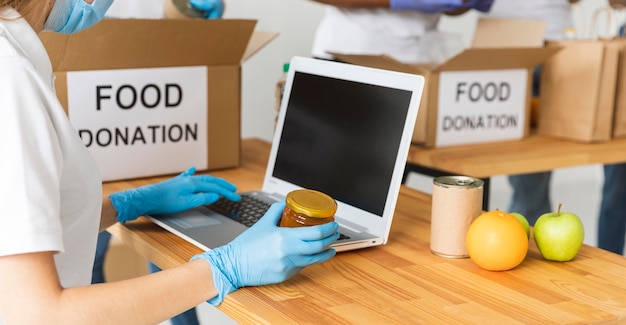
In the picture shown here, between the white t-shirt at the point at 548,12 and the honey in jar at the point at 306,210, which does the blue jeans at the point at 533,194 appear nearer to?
the white t-shirt at the point at 548,12

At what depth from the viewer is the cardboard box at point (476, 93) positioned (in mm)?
1945

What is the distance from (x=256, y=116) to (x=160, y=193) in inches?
82.8

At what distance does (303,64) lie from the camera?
143 cm

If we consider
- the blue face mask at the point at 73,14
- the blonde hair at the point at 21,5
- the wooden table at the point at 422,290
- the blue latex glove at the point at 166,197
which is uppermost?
the blonde hair at the point at 21,5

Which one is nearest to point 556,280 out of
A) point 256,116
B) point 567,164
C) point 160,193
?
point 160,193

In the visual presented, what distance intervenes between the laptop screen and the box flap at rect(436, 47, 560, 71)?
64 centimetres

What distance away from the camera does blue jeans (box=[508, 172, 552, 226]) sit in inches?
105

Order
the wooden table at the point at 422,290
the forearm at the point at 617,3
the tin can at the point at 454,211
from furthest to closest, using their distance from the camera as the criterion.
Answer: the forearm at the point at 617,3 → the tin can at the point at 454,211 → the wooden table at the point at 422,290

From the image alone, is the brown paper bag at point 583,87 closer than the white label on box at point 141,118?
No

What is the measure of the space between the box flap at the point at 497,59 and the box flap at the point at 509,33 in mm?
132

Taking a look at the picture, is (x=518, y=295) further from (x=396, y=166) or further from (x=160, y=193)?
(x=160, y=193)

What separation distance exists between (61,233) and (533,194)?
82.9 inches

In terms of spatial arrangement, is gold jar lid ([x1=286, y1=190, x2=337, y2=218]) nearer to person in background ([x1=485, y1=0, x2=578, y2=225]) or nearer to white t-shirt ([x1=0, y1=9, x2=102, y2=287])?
white t-shirt ([x1=0, y1=9, x2=102, y2=287])

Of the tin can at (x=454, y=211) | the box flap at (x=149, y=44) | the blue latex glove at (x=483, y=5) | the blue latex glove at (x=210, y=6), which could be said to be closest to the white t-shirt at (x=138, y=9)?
the blue latex glove at (x=210, y=6)
